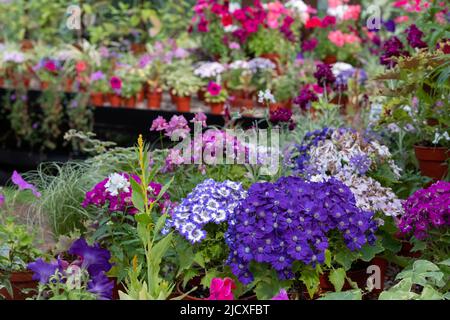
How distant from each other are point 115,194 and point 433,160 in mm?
1692

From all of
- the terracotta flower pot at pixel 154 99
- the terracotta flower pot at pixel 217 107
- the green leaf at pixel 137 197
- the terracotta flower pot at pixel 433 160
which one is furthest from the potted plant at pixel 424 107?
the terracotta flower pot at pixel 154 99

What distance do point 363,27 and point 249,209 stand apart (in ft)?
16.2

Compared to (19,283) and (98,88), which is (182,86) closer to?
(98,88)

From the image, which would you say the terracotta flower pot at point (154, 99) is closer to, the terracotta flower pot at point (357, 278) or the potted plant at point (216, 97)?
the potted plant at point (216, 97)

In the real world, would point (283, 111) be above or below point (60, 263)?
above

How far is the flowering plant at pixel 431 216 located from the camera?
108 inches

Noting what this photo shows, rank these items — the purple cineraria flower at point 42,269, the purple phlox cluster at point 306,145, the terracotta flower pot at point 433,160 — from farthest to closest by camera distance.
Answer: the terracotta flower pot at point 433,160
the purple phlox cluster at point 306,145
the purple cineraria flower at point 42,269

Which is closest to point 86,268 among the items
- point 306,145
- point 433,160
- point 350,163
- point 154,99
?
point 350,163

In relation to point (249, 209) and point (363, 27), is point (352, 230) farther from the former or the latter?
point (363, 27)

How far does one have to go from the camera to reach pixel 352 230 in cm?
268

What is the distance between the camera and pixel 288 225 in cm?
249

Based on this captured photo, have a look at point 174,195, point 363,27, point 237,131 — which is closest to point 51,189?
point 174,195

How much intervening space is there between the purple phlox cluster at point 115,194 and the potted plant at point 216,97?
3089mm

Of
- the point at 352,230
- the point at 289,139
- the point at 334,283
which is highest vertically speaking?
the point at 289,139
